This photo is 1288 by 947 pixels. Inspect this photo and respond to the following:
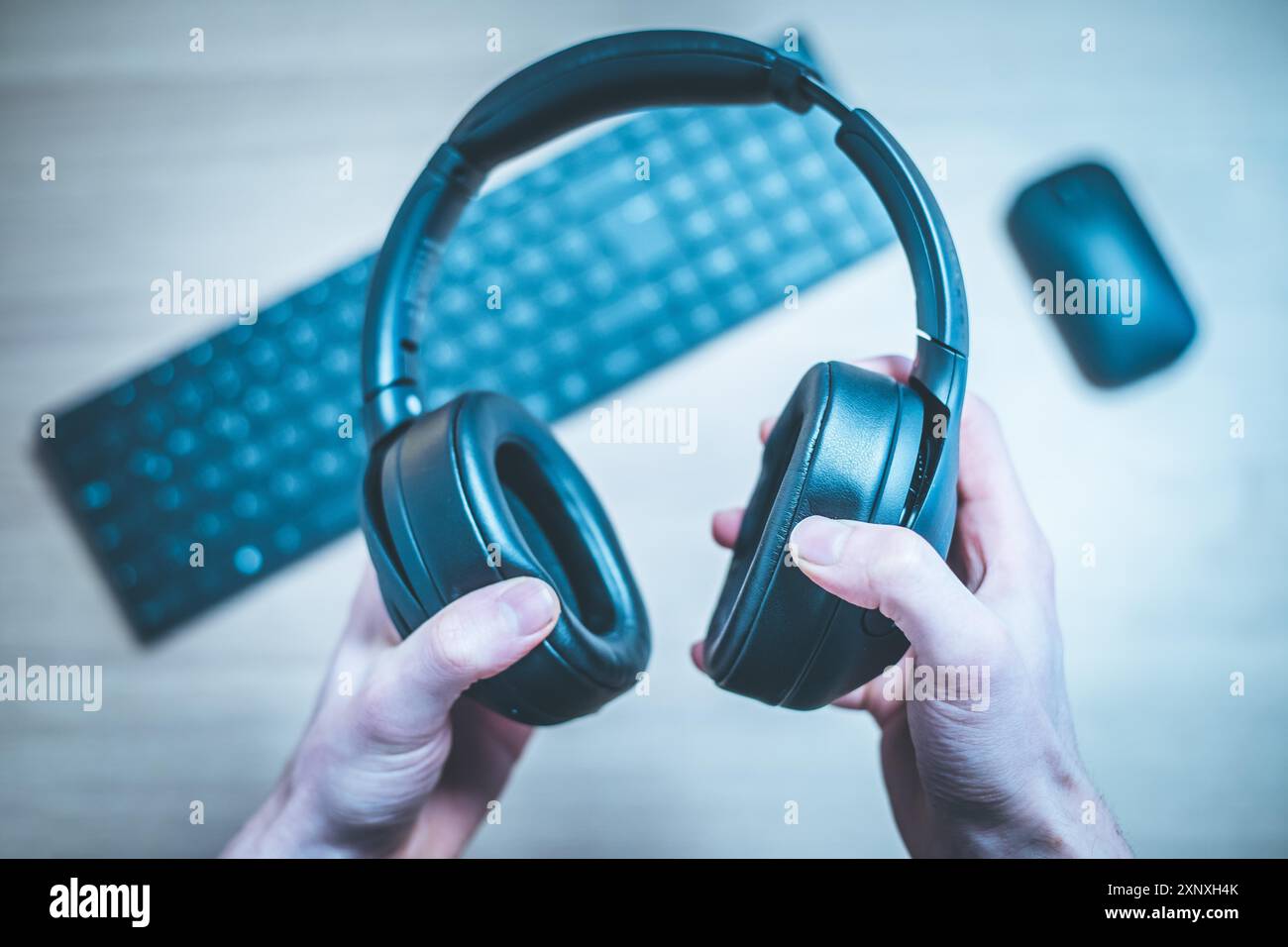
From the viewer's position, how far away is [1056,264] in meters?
0.64

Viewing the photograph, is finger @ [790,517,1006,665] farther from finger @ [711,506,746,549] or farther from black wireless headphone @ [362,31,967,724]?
finger @ [711,506,746,549]

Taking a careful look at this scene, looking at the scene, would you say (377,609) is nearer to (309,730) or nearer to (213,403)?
(309,730)

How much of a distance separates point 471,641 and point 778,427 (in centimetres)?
23

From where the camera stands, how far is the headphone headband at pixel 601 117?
430 mm

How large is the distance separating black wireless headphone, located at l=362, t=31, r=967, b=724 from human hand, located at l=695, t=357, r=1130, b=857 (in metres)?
0.02

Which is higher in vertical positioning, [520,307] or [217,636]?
[520,307]

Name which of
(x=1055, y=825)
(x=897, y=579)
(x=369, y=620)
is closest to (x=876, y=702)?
(x=1055, y=825)

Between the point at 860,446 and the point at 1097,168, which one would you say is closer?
the point at 860,446

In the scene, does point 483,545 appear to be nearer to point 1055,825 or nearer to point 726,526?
point 726,526

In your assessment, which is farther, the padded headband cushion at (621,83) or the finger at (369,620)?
the finger at (369,620)

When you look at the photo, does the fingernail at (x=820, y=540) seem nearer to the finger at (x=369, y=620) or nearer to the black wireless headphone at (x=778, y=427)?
the black wireless headphone at (x=778, y=427)

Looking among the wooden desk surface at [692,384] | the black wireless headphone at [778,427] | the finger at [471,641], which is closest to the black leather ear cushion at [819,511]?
the black wireless headphone at [778,427]

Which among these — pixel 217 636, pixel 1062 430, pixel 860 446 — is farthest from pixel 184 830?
pixel 1062 430
